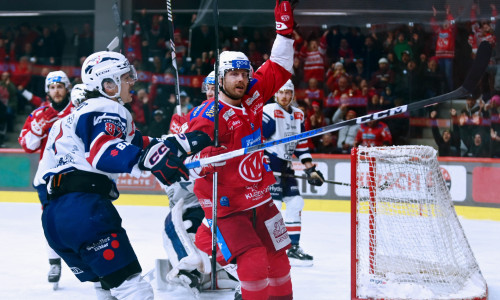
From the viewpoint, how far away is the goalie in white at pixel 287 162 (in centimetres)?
498

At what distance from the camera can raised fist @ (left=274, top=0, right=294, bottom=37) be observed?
3.28 meters

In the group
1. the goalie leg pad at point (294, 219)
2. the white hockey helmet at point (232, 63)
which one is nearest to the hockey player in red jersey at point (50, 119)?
the white hockey helmet at point (232, 63)

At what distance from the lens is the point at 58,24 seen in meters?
10.1

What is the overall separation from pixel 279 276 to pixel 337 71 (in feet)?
19.3

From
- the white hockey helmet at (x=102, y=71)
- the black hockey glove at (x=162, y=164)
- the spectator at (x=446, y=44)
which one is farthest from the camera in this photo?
the spectator at (x=446, y=44)

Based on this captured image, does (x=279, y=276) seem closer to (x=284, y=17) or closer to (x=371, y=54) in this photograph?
(x=284, y=17)

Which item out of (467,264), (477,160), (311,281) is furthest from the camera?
(477,160)

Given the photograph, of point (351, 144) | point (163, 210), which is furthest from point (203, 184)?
point (351, 144)

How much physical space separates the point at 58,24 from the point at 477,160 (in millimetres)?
6012

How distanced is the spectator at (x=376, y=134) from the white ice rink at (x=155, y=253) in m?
1.11

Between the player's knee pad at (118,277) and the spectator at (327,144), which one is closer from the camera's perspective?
the player's knee pad at (118,277)

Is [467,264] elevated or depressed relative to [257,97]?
depressed

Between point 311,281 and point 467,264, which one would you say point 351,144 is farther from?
point 467,264

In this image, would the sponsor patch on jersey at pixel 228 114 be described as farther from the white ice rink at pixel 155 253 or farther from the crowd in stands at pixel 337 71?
the crowd in stands at pixel 337 71
